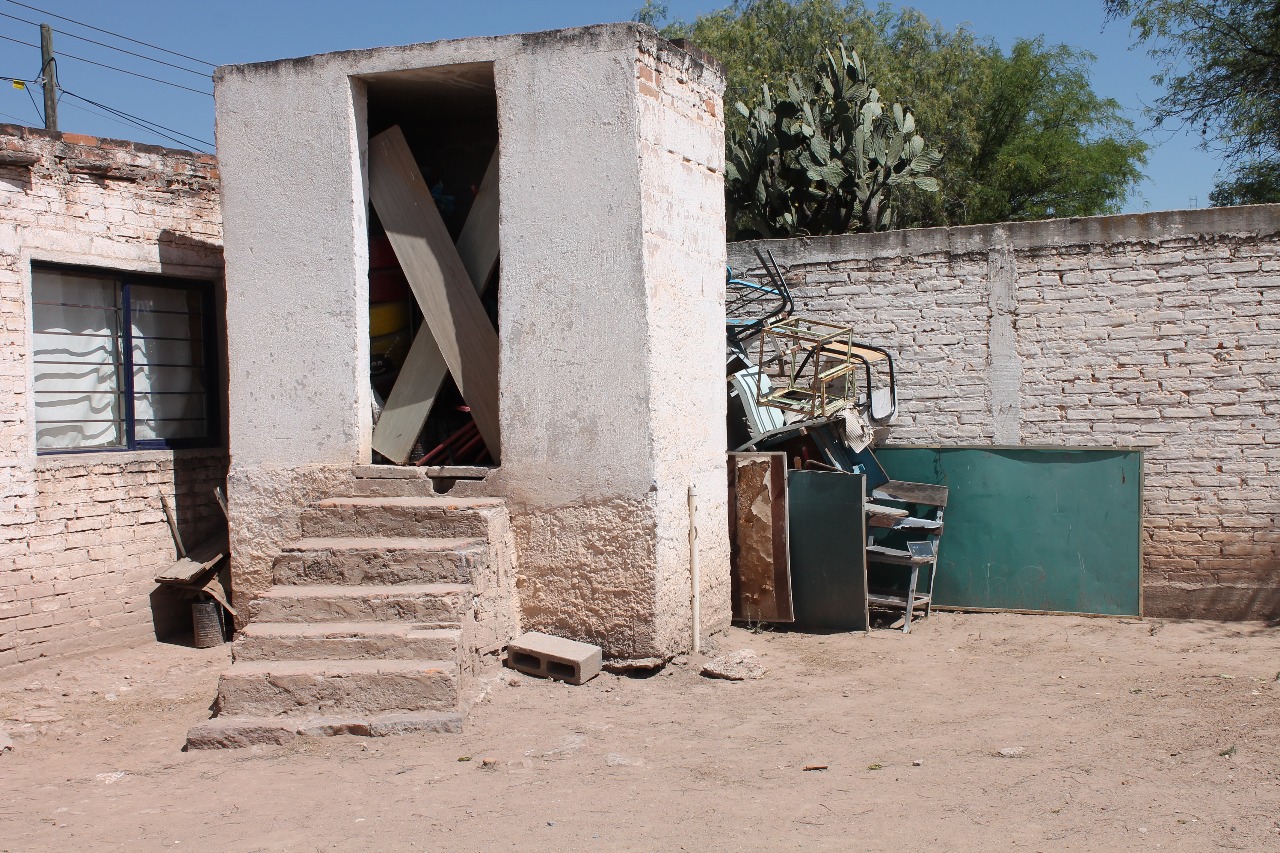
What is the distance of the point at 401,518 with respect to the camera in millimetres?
6152

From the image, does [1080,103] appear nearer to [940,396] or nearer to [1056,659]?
[940,396]

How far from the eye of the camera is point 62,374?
726cm

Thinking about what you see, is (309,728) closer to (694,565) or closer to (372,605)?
(372,605)

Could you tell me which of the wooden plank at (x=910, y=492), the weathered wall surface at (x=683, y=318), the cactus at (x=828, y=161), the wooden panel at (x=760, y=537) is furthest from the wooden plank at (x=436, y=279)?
the cactus at (x=828, y=161)

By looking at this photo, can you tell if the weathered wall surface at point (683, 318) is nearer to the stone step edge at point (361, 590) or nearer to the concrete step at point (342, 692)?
the stone step edge at point (361, 590)

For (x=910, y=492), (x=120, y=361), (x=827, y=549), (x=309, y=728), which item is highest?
(x=120, y=361)

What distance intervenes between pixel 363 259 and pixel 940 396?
14.3 feet

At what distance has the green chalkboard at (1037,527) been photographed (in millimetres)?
7621

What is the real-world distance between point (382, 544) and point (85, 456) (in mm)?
2605

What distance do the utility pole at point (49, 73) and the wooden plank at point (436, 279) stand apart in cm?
1378

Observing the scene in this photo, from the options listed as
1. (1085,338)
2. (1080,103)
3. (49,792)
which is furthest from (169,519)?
(1080,103)

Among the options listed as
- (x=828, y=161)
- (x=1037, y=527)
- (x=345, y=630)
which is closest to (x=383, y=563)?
(x=345, y=630)

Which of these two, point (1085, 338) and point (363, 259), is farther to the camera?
point (1085, 338)

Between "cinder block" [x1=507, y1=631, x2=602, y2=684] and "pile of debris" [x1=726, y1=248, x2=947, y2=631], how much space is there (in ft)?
5.29
